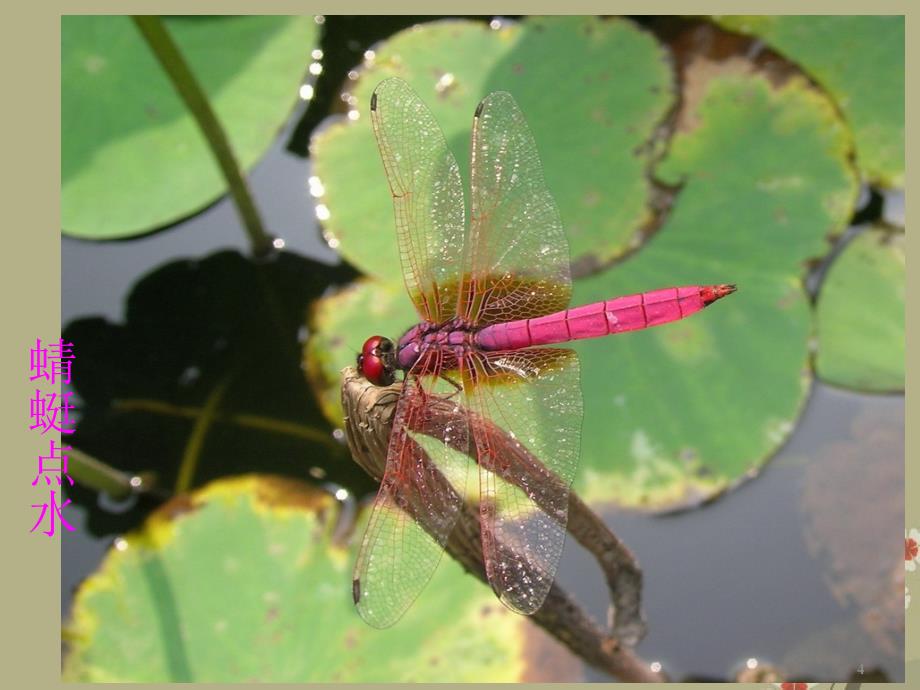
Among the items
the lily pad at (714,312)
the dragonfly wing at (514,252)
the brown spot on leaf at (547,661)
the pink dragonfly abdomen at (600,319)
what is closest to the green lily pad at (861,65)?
the lily pad at (714,312)

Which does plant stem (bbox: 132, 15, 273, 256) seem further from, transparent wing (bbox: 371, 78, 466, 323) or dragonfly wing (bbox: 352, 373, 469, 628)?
dragonfly wing (bbox: 352, 373, 469, 628)

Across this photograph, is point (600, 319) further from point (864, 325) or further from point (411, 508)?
point (864, 325)

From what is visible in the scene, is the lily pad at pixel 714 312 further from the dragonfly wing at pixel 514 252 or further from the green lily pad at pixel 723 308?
the dragonfly wing at pixel 514 252

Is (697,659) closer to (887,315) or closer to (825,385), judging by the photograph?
(825,385)

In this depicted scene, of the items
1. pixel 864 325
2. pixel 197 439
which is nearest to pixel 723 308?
pixel 864 325

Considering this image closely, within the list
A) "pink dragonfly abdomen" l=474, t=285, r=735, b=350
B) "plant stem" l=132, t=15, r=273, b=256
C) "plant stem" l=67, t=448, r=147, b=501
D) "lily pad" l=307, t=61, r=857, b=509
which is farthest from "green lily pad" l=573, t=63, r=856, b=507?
"plant stem" l=67, t=448, r=147, b=501
